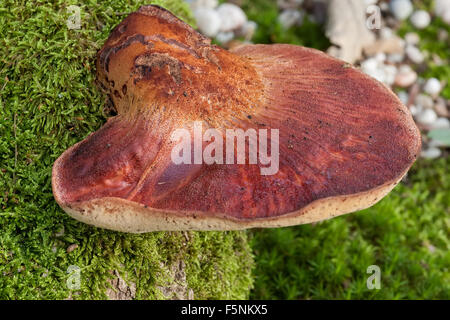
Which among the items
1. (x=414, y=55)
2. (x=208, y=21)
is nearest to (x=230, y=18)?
(x=208, y=21)

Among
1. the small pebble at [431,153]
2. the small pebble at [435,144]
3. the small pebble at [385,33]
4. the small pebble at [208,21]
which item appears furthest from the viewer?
the small pebble at [385,33]

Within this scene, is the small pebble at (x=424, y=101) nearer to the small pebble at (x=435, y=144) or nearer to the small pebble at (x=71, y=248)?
the small pebble at (x=435, y=144)

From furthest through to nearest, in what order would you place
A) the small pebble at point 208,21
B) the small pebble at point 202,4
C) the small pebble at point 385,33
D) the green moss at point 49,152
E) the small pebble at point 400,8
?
1. the small pebble at point 400,8
2. the small pebble at point 385,33
3. the small pebble at point 202,4
4. the small pebble at point 208,21
5. the green moss at point 49,152

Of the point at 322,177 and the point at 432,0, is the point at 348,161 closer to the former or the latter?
the point at 322,177

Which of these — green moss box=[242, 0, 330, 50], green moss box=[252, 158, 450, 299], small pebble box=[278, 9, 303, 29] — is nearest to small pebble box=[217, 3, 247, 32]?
green moss box=[242, 0, 330, 50]

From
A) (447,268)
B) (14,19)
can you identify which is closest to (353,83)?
(14,19)

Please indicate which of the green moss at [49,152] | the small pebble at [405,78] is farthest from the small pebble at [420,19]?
the green moss at [49,152]
